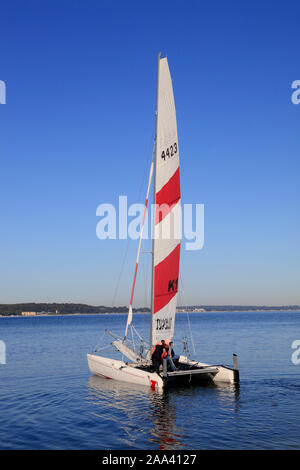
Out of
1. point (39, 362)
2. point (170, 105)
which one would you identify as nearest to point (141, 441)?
point (170, 105)

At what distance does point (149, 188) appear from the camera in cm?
2039

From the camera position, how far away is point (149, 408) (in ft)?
48.3

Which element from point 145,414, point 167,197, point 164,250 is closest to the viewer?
point 145,414

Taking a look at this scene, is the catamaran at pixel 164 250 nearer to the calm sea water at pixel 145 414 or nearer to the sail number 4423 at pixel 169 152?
the sail number 4423 at pixel 169 152

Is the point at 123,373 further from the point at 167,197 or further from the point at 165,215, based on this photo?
the point at 167,197

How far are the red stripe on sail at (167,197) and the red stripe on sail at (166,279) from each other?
5.98 feet

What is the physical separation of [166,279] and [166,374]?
4.42 m

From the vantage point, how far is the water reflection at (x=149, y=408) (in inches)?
450

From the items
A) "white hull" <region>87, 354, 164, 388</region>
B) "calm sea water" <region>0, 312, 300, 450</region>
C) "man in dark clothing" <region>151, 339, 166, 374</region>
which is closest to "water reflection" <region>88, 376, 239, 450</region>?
"calm sea water" <region>0, 312, 300, 450</region>

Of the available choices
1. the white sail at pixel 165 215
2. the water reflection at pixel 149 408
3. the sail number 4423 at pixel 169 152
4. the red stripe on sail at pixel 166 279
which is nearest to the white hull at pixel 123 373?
the water reflection at pixel 149 408

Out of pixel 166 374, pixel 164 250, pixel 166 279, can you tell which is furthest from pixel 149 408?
pixel 164 250

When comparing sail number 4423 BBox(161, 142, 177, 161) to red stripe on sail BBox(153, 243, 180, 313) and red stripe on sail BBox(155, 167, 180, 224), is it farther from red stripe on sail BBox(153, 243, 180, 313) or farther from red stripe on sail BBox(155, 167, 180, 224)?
red stripe on sail BBox(153, 243, 180, 313)
